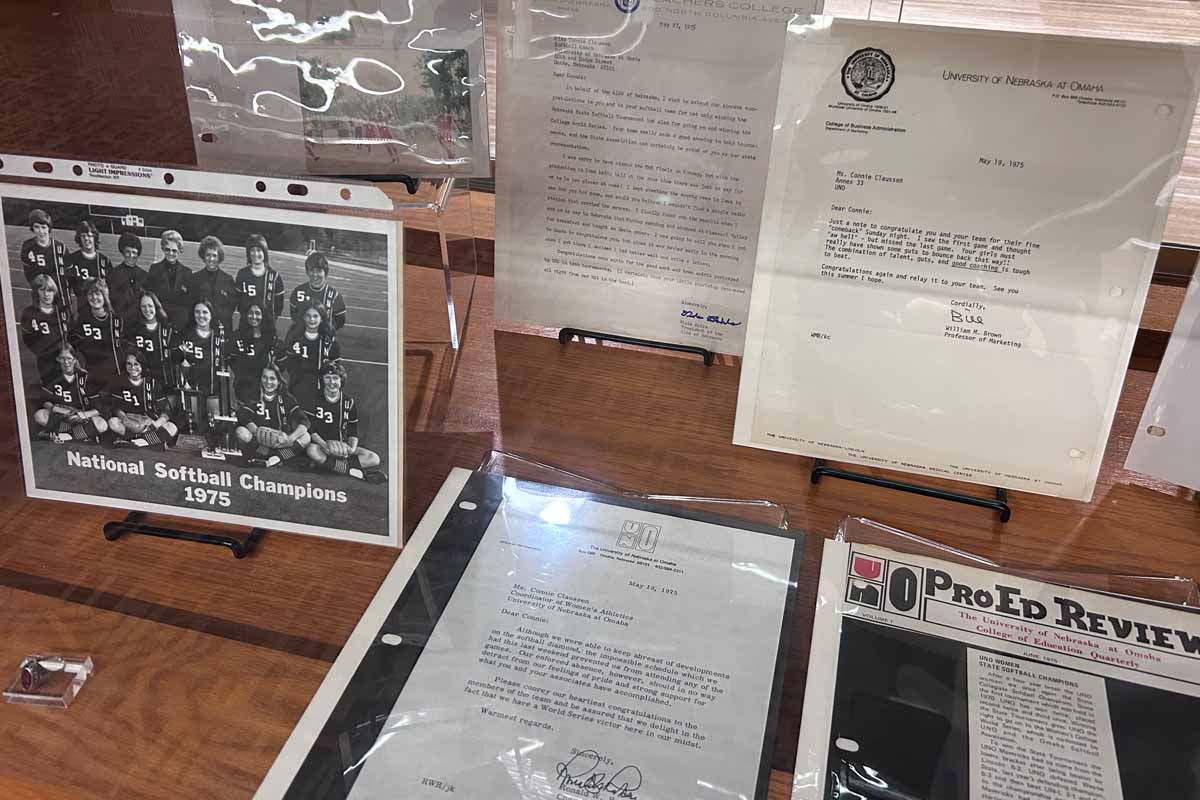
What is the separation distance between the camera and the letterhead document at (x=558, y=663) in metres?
0.56

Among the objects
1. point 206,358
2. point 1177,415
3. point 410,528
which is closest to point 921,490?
point 1177,415

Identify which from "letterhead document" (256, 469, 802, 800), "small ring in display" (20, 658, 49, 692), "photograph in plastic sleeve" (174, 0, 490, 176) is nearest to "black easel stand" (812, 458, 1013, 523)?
Answer: "letterhead document" (256, 469, 802, 800)

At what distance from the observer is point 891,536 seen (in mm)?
746

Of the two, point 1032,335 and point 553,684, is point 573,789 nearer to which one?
point 553,684

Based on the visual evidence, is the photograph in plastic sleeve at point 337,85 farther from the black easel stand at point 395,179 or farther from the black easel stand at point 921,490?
the black easel stand at point 921,490

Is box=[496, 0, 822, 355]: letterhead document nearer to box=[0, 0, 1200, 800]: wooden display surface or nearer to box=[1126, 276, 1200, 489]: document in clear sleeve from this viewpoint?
box=[0, 0, 1200, 800]: wooden display surface

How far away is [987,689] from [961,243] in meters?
0.33

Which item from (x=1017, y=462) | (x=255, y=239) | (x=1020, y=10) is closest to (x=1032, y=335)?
(x=1017, y=462)

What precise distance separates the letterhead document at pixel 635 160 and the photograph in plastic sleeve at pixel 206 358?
307 millimetres

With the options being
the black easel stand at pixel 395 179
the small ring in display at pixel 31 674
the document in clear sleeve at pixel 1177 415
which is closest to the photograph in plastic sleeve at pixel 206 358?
the small ring in display at pixel 31 674

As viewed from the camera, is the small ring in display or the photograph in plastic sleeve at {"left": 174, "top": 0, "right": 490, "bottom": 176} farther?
the photograph in plastic sleeve at {"left": 174, "top": 0, "right": 490, "bottom": 176}

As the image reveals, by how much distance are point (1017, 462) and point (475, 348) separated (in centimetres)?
53
